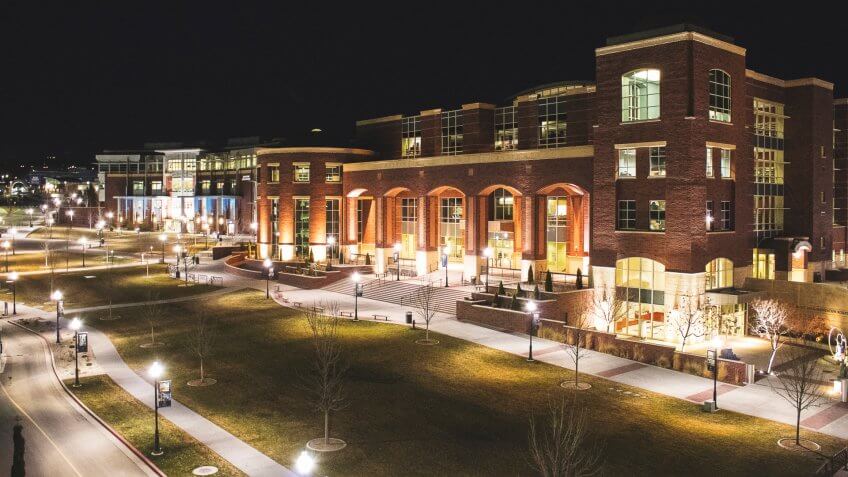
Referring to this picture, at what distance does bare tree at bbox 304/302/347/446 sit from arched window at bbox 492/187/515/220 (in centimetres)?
2154

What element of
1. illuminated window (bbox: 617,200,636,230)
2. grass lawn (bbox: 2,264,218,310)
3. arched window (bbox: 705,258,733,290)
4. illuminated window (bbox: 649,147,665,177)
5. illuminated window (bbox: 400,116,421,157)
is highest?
illuminated window (bbox: 400,116,421,157)

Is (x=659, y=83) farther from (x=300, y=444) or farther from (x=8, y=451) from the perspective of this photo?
(x=8, y=451)

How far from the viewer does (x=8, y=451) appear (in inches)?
907

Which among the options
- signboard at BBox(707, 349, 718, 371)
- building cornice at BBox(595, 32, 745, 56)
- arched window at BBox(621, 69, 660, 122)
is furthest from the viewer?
arched window at BBox(621, 69, 660, 122)

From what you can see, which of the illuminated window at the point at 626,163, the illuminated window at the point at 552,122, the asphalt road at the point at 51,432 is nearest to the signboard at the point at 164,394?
the asphalt road at the point at 51,432

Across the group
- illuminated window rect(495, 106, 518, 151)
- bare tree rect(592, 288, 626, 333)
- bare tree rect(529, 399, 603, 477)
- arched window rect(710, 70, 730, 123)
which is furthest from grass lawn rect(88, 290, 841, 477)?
illuminated window rect(495, 106, 518, 151)

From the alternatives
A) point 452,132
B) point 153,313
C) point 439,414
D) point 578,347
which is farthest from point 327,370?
point 452,132

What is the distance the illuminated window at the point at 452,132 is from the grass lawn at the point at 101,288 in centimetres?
2718

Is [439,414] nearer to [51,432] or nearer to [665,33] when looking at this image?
[51,432]

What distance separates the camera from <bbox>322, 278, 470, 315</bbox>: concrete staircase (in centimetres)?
5108

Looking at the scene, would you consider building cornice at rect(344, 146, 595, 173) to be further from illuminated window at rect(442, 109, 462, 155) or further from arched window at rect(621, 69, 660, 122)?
illuminated window at rect(442, 109, 462, 155)

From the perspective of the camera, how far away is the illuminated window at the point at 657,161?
42125mm

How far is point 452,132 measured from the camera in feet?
219

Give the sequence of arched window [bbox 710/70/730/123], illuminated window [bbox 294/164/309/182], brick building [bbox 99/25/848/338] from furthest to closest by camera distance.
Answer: illuminated window [bbox 294/164/309/182]
arched window [bbox 710/70/730/123]
brick building [bbox 99/25/848/338]
